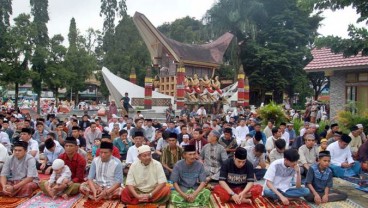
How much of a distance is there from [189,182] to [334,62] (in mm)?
11532

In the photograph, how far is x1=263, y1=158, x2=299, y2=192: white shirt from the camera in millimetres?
5961

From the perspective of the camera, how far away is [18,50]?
19.4m

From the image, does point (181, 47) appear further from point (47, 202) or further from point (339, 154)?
point (47, 202)

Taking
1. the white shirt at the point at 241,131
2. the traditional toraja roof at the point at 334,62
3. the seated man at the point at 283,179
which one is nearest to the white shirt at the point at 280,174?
the seated man at the point at 283,179

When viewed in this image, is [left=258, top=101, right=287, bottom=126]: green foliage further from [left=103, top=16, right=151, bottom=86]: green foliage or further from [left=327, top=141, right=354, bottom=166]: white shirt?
[left=103, top=16, right=151, bottom=86]: green foliage

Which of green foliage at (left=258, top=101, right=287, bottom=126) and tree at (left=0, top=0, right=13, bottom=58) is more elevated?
tree at (left=0, top=0, right=13, bottom=58)

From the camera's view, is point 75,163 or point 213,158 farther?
point 213,158

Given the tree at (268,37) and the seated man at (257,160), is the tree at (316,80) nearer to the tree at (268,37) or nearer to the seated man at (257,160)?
the tree at (268,37)

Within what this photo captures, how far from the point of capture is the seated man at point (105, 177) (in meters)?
6.07

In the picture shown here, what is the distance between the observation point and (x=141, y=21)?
2658 centimetres

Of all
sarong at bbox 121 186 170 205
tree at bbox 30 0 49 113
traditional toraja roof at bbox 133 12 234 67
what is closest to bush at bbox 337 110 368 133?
sarong at bbox 121 186 170 205

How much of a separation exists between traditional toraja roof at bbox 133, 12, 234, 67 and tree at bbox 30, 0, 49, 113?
21.1 feet

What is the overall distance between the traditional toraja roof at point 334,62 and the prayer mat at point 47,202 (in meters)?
10.8

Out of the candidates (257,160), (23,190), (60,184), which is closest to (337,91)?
(257,160)
